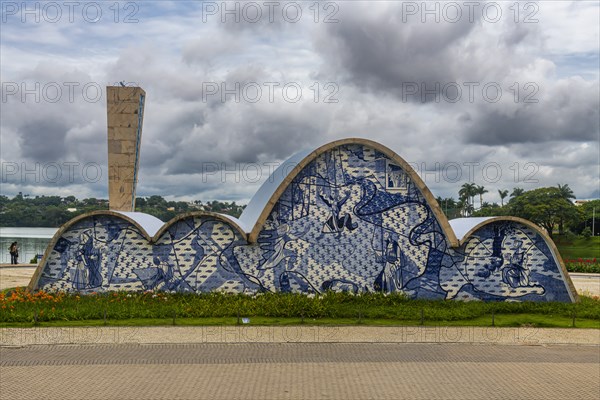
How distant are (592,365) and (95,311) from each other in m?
10.3

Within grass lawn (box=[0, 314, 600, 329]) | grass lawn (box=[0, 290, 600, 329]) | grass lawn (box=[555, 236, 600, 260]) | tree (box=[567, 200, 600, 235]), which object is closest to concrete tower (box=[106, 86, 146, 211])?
grass lawn (box=[0, 290, 600, 329])

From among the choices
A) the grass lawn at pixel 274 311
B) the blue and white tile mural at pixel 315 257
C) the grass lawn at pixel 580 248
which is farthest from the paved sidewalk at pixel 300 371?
the grass lawn at pixel 580 248

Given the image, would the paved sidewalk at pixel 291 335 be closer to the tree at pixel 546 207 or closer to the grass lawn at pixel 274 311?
the grass lawn at pixel 274 311

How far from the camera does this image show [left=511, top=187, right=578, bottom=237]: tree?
170 ft

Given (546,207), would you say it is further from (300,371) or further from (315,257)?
(300,371)

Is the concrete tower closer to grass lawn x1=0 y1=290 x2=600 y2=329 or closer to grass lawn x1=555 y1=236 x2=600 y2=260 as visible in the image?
grass lawn x1=0 y1=290 x2=600 y2=329

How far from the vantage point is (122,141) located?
65.4 feet

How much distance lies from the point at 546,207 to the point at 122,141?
41.1 meters

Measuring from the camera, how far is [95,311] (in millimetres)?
A: 14461

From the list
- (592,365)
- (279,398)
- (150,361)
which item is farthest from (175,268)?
(592,365)

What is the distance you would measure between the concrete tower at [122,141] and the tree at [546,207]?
40.2m

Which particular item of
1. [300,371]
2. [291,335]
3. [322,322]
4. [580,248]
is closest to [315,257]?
[322,322]

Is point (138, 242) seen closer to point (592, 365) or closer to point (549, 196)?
point (592, 365)

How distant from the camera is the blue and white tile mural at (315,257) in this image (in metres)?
17.2
